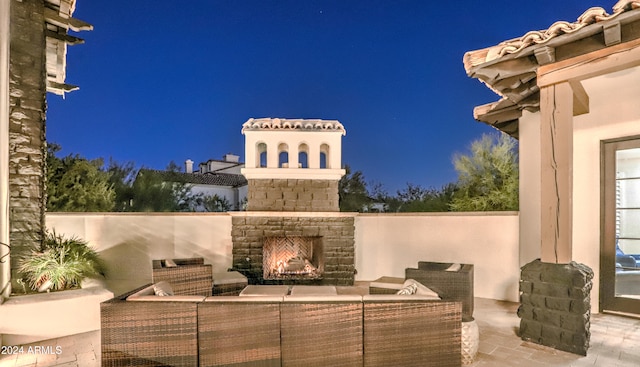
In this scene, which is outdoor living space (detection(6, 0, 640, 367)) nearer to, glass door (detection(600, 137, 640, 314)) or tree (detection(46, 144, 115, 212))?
glass door (detection(600, 137, 640, 314))

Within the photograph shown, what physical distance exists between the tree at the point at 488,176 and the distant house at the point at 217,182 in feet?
31.9

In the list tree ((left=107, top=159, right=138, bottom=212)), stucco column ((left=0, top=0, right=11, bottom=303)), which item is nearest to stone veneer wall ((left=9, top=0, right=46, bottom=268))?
stucco column ((left=0, top=0, right=11, bottom=303))

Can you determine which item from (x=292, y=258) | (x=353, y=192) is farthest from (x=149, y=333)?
(x=353, y=192)

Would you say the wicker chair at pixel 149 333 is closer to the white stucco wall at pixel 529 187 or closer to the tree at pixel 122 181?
the white stucco wall at pixel 529 187

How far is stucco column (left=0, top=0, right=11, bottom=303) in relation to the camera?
3.82 metres

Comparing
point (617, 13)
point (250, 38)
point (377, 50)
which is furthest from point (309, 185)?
point (377, 50)

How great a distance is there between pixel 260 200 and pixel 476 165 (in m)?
5.98

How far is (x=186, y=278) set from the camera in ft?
14.2

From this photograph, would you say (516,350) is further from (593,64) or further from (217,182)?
(217,182)

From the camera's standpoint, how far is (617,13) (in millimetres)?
2949

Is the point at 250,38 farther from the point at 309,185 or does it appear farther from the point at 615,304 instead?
the point at 615,304

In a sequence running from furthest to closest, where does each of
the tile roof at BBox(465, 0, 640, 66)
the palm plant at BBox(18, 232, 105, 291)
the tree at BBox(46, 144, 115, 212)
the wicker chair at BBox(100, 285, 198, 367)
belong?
the tree at BBox(46, 144, 115, 212)
the palm plant at BBox(18, 232, 105, 291)
the tile roof at BBox(465, 0, 640, 66)
the wicker chair at BBox(100, 285, 198, 367)

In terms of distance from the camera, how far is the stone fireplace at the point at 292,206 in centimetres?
645

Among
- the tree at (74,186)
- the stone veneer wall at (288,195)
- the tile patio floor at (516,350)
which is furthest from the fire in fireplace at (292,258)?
the tree at (74,186)
